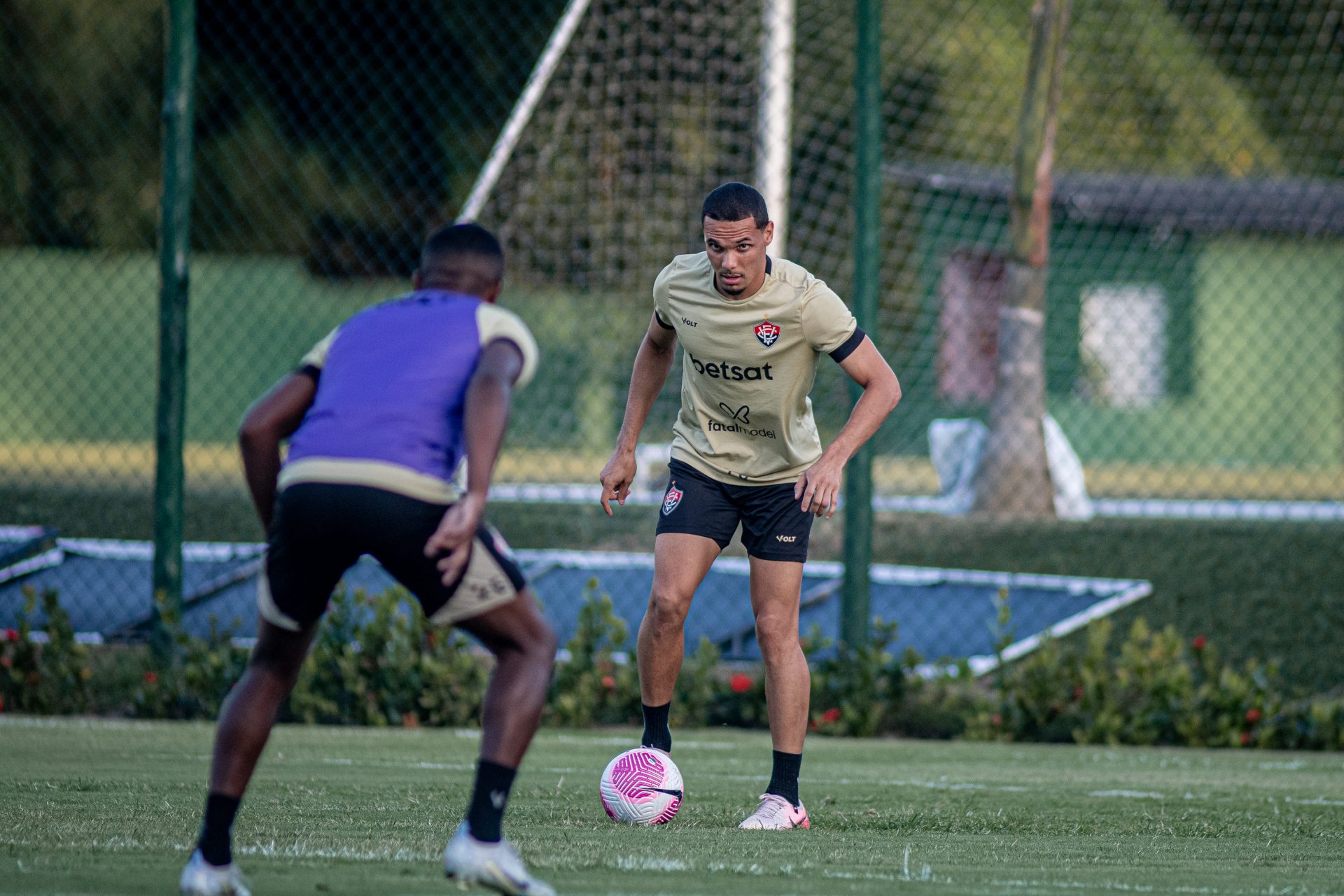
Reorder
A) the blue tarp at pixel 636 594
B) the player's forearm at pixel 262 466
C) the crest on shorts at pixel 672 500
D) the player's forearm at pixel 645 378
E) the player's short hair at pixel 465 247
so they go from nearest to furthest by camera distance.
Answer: the player's forearm at pixel 262 466
the player's short hair at pixel 465 247
the crest on shorts at pixel 672 500
the player's forearm at pixel 645 378
the blue tarp at pixel 636 594

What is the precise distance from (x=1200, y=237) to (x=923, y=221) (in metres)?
5.23

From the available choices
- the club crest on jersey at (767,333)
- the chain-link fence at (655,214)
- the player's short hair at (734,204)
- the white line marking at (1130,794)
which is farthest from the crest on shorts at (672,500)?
the chain-link fence at (655,214)

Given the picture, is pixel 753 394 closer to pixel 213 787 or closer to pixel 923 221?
pixel 213 787

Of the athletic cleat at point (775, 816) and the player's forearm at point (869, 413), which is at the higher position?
the player's forearm at point (869, 413)

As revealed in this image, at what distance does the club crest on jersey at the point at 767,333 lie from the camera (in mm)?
5617

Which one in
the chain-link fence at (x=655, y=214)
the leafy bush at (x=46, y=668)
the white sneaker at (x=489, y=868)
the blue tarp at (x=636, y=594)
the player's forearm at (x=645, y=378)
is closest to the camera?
the white sneaker at (x=489, y=868)

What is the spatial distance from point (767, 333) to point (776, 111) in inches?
232

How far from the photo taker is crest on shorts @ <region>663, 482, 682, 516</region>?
5789 millimetres

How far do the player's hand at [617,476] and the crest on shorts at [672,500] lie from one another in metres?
0.14

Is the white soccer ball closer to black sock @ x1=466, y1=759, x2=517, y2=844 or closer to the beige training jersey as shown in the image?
the beige training jersey

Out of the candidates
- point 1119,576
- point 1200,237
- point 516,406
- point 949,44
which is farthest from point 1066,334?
point 1119,576

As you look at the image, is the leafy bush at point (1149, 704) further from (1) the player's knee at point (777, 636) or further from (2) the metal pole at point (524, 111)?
(2) the metal pole at point (524, 111)

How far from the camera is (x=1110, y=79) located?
26.3 m

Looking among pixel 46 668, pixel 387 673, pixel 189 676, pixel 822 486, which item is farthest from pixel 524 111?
pixel 822 486
